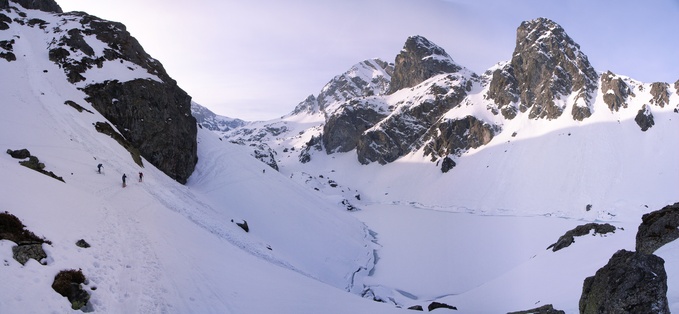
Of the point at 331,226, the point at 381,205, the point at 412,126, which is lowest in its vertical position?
the point at 331,226

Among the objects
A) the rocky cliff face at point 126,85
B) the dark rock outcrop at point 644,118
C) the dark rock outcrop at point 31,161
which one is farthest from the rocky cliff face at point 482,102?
the dark rock outcrop at point 31,161

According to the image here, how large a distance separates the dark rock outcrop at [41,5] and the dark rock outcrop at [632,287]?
3986 inches

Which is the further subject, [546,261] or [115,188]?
[115,188]

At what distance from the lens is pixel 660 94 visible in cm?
8738

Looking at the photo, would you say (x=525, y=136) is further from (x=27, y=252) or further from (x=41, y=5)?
(x=41, y=5)

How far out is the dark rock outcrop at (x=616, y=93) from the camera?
93.9m

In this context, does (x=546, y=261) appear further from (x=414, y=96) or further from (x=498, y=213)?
(x=414, y=96)

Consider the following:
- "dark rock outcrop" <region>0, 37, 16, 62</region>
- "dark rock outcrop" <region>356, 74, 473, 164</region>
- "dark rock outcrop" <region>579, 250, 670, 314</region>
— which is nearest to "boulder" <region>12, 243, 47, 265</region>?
"dark rock outcrop" <region>579, 250, 670, 314</region>

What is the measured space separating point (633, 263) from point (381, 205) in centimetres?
9550

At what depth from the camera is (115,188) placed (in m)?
30.1

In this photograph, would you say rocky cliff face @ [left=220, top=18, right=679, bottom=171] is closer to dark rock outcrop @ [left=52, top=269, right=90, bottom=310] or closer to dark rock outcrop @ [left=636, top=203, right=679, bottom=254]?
dark rock outcrop @ [left=636, top=203, right=679, bottom=254]

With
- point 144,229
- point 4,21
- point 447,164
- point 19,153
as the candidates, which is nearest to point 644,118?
point 447,164

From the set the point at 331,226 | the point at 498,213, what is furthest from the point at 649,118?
the point at 331,226

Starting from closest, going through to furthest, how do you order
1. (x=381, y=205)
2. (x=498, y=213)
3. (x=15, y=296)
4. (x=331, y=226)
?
1. (x=15, y=296)
2. (x=331, y=226)
3. (x=498, y=213)
4. (x=381, y=205)
